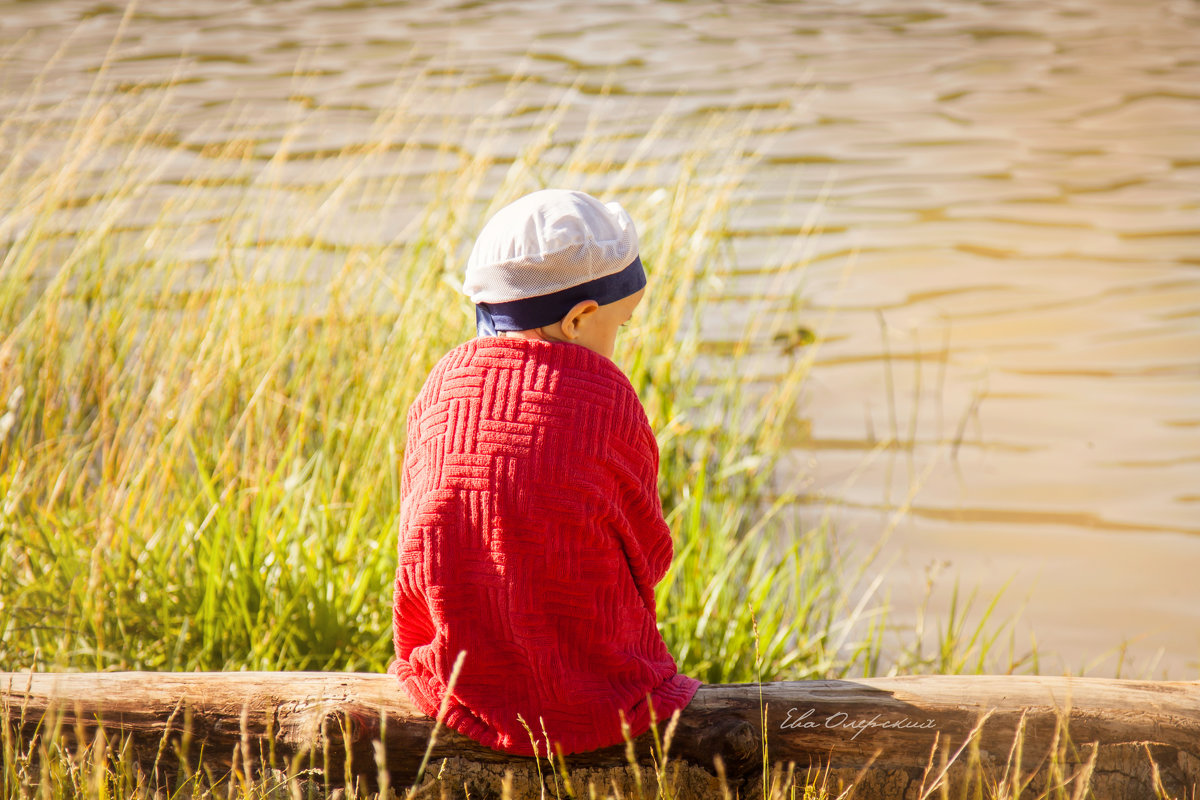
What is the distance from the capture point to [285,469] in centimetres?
309

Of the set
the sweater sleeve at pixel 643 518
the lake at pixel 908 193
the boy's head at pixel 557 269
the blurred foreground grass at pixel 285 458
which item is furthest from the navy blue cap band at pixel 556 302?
the lake at pixel 908 193

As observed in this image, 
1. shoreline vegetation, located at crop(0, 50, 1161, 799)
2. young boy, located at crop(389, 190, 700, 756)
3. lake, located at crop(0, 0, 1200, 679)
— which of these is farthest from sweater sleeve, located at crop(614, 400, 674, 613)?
lake, located at crop(0, 0, 1200, 679)

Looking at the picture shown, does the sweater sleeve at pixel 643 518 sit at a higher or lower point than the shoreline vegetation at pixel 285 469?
higher

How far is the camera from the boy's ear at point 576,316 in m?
1.60

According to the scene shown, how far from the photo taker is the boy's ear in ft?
5.25

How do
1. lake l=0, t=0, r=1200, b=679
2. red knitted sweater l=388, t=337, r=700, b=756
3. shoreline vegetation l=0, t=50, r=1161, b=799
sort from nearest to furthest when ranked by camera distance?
red knitted sweater l=388, t=337, r=700, b=756 < shoreline vegetation l=0, t=50, r=1161, b=799 < lake l=0, t=0, r=1200, b=679

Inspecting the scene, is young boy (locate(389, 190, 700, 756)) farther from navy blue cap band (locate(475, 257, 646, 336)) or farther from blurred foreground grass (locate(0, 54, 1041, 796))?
blurred foreground grass (locate(0, 54, 1041, 796))

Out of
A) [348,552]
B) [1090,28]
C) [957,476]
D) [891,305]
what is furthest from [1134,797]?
[1090,28]

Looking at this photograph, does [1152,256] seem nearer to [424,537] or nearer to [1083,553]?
[1083,553]

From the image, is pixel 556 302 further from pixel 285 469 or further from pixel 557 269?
pixel 285 469

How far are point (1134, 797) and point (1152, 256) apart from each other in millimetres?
4251

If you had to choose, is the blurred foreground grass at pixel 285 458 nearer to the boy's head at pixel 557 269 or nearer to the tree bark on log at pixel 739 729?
the tree bark on log at pixel 739 729

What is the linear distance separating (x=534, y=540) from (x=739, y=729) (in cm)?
48

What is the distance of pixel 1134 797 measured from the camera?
177cm
